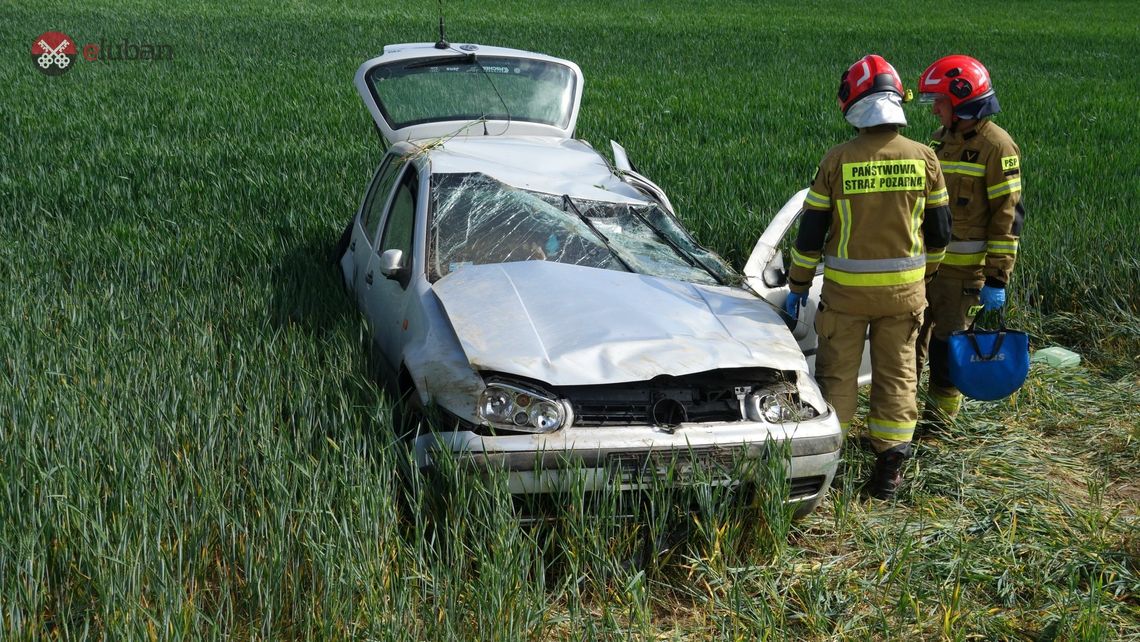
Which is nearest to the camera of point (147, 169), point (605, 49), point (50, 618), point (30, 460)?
point (50, 618)

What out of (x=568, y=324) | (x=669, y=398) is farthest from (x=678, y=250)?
(x=669, y=398)

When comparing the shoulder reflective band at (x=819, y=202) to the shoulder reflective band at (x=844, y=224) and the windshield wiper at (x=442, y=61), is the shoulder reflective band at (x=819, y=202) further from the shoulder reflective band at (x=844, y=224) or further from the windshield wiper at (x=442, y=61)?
the windshield wiper at (x=442, y=61)

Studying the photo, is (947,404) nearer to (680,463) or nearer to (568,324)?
(680,463)

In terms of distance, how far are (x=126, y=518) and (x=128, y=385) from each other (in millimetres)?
1017

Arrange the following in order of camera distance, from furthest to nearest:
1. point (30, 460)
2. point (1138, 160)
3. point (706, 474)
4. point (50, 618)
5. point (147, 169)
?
point (1138, 160) < point (147, 169) < point (706, 474) < point (30, 460) < point (50, 618)

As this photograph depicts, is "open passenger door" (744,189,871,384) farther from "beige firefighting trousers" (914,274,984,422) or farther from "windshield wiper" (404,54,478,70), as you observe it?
"windshield wiper" (404,54,478,70)

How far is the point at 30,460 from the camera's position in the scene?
3.38 metres

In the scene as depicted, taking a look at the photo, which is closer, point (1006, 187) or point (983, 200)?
point (1006, 187)

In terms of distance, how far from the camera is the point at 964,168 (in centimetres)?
Result: 509

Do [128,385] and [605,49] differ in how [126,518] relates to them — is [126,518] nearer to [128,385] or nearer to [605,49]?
[128,385]

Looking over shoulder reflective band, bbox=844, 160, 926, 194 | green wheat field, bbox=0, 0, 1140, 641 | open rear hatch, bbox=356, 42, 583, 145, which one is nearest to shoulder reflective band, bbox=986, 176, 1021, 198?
shoulder reflective band, bbox=844, 160, 926, 194

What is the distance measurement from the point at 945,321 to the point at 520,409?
8.43 ft

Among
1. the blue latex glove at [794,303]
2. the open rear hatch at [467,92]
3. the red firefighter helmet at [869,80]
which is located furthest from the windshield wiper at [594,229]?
the open rear hatch at [467,92]

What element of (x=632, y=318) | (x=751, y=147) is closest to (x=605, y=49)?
(x=751, y=147)
